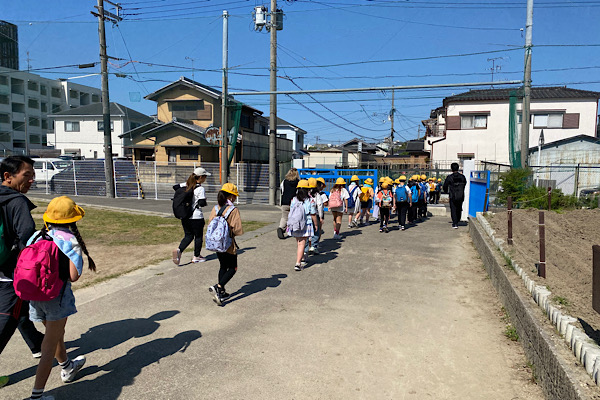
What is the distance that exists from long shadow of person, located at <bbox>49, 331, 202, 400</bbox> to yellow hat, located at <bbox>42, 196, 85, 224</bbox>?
4.57 ft

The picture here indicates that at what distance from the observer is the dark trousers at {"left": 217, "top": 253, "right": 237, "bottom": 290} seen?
5.45 meters

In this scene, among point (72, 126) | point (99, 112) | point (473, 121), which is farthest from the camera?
point (72, 126)

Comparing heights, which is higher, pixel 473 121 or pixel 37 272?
pixel 473 121

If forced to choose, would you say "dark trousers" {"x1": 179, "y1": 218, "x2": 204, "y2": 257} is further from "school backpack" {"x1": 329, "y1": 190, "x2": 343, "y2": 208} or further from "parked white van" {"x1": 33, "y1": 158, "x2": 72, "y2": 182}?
"parked white van" {"x1": 33, "y1": 158, "x2": 72, "y2": 182}

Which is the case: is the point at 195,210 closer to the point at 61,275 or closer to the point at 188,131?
the point at 61,275

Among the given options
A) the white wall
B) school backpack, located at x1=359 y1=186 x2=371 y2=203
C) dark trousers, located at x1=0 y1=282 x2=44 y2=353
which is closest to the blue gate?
school backpack, located at x1=359 y1=186 x2=371 y2=203

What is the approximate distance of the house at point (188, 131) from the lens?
92.9 ft

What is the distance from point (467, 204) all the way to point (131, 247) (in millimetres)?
10333

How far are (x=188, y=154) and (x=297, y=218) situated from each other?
77.4ft

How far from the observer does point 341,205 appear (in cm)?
964

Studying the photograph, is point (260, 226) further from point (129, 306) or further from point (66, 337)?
point (66, 337)

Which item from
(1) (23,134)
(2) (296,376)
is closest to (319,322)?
(2) (296,376)

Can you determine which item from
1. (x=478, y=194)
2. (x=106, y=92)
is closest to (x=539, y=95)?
(x=478, y=194)

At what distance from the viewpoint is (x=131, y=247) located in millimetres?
8969
